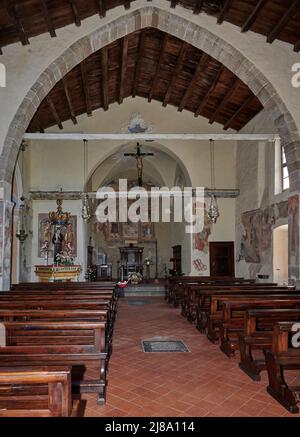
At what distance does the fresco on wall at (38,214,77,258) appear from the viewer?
14809mm

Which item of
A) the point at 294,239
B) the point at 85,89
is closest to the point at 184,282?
the point at 294,239

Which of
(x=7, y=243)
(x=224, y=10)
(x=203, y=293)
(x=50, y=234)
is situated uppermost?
(x=224, y=10)

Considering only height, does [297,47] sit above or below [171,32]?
below

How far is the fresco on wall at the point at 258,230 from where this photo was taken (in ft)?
38.4

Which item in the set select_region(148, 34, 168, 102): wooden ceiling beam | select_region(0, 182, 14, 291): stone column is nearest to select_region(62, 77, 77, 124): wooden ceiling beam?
select_region(148, 34, 168, 102): wooden ceiling beam

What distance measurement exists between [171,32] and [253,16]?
6.93ft

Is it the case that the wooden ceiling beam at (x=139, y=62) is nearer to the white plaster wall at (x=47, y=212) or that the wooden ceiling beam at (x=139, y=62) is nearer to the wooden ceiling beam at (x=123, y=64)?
the wooden ceiling beam at (x=123, y=64)

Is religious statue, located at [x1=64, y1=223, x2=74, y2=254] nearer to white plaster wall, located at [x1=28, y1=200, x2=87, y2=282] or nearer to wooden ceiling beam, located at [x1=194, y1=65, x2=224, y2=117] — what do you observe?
white plaster wall, located at [x1=28, y1=200, x2=87, y2=282]

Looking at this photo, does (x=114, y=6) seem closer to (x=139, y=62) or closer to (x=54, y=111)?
(x=139, y=62)

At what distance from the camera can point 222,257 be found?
15.5m

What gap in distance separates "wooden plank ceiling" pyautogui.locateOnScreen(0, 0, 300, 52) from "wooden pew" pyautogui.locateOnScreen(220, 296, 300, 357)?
224 inches

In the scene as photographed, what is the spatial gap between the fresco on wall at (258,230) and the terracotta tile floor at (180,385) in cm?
556

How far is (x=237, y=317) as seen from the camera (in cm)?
638
